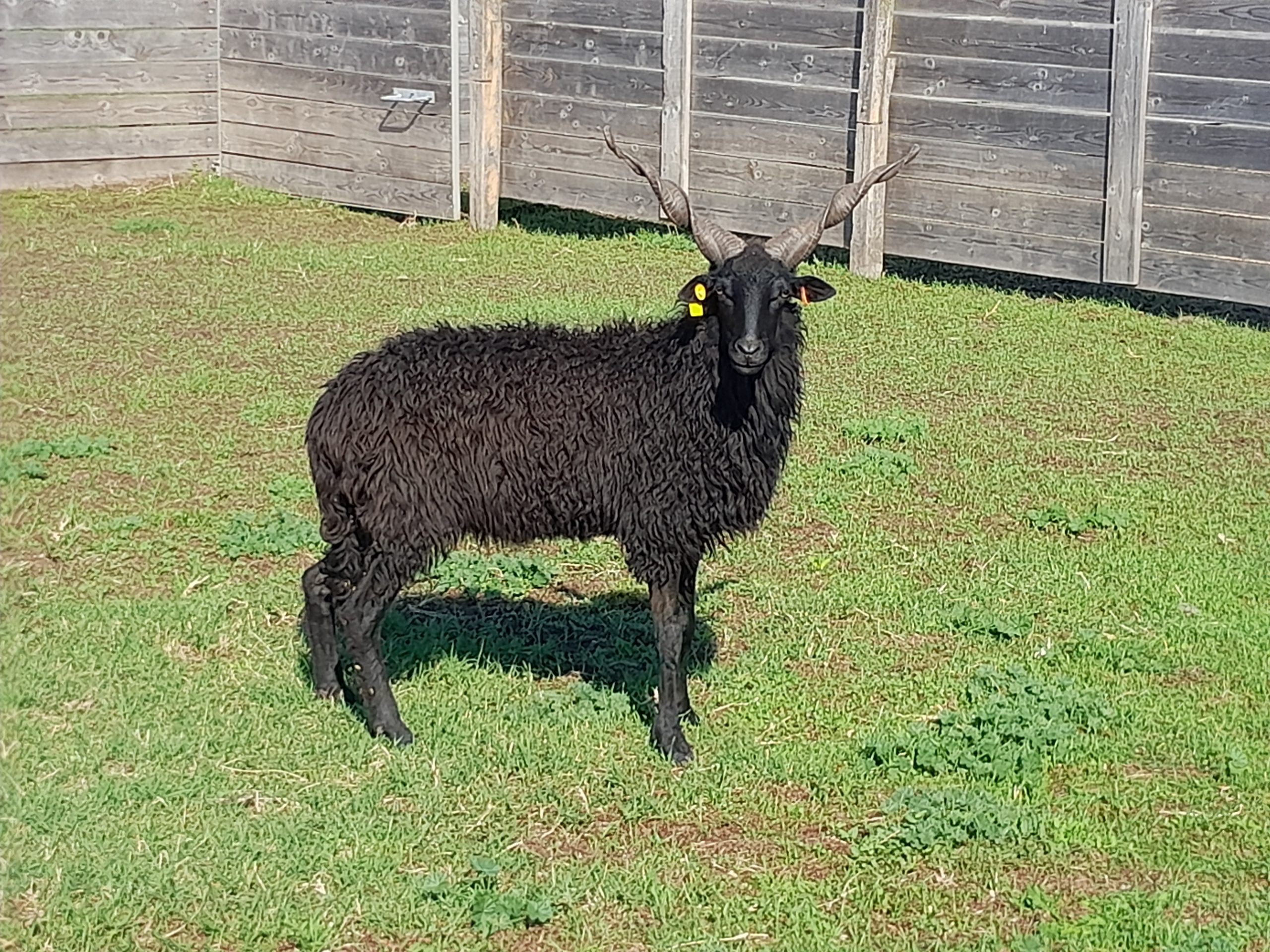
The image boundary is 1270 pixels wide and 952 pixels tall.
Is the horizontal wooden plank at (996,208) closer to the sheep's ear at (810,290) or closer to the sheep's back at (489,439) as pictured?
the sheep's ear at (810,290)

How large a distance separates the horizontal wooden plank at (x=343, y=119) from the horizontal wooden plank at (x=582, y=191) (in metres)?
0.72

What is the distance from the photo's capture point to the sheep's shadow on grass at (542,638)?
6.75m

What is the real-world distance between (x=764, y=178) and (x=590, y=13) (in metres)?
2.32

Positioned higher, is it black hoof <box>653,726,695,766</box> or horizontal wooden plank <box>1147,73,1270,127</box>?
horizontal wooden plank <box>1147,73,1270,127</box>

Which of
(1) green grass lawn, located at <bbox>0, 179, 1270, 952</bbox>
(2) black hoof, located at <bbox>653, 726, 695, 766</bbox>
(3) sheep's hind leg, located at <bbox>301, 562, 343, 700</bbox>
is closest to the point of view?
(1) green grass lawn, located at <bbox>0, 179, 1270, 952</bbox>

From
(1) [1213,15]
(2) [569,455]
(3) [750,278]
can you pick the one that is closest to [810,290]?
(3) [750,278]

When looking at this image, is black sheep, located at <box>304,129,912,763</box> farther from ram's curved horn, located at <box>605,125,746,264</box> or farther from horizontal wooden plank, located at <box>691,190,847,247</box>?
horizontal wooden plank, located at <box>691,190,847,247</box>

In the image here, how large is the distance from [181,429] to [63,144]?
8441 millimetres

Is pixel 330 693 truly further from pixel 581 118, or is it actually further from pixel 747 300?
pixel 581 118

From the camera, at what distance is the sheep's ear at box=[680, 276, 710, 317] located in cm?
605

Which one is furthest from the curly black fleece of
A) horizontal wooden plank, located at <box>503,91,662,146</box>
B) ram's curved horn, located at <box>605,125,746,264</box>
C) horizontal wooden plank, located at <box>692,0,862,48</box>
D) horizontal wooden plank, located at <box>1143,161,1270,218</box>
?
horizontal wooden plank, located at <box>503,91,662,146</box>

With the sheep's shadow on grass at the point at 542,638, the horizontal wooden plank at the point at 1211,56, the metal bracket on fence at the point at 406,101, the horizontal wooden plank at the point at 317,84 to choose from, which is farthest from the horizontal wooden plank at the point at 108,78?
the sheep's shadow on grass at the point at 542,638

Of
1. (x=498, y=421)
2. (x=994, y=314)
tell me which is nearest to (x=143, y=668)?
(x=498, y=421)

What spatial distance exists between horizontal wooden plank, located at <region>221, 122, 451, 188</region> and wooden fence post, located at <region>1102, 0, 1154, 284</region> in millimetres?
6077
